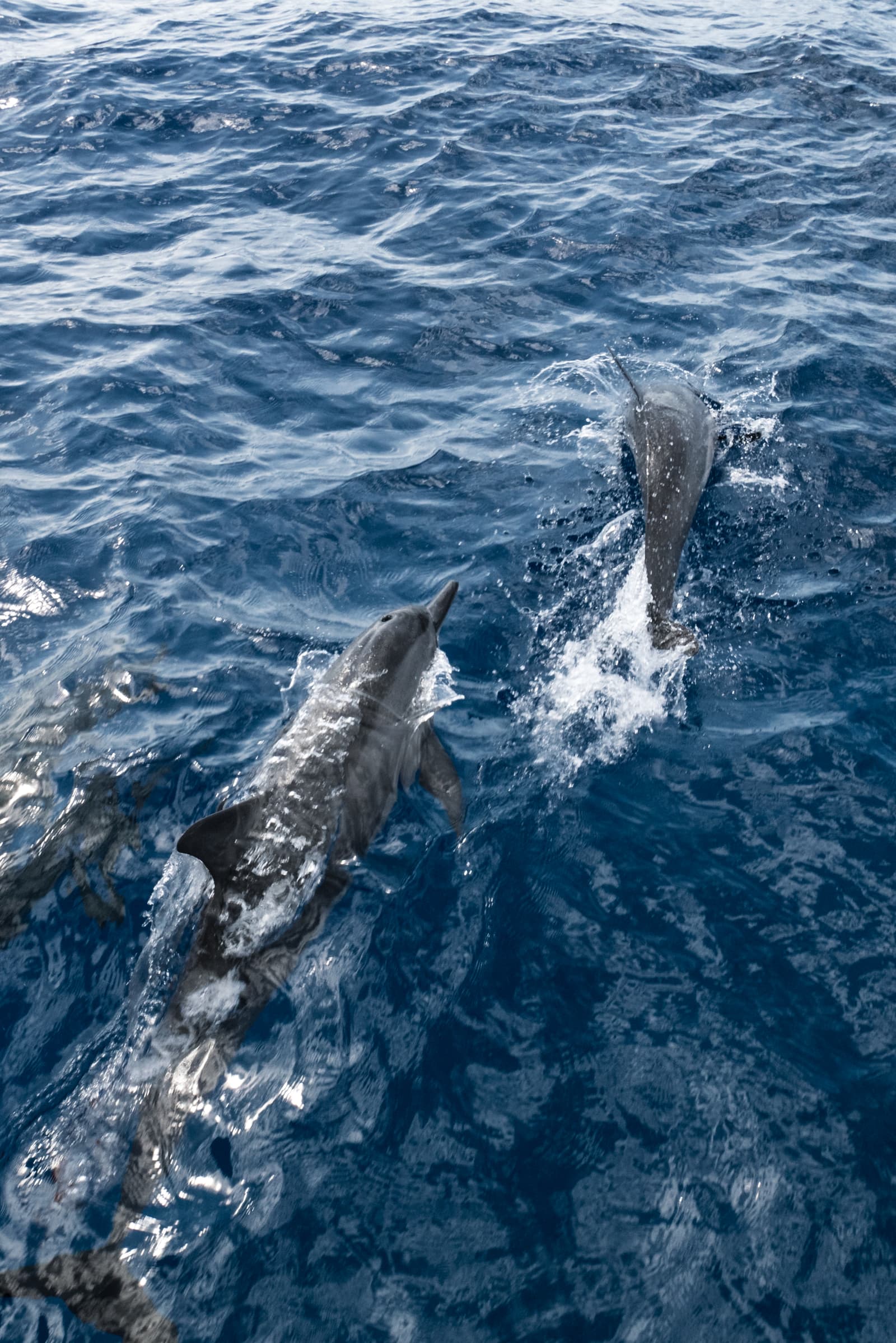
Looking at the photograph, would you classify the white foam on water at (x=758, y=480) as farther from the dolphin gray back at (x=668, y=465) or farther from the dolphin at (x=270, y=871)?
the dolphin at (x=270, y=871)

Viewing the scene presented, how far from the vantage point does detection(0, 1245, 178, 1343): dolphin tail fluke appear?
17.2 ft

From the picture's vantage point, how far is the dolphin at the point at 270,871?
5.48 meters

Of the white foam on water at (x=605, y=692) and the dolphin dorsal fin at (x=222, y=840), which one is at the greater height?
the dolphin dorsal fin at (x=222, y=840)

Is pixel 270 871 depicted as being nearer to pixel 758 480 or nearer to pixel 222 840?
pixel 222 840

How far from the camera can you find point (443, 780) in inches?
318

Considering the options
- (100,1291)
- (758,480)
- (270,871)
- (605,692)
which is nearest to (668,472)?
(758,480)

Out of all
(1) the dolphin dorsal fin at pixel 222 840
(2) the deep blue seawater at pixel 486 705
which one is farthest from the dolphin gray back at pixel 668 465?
(1) the dolphin dorsal fin at pixel 222 840

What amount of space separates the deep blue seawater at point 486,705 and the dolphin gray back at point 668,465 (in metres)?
0.33

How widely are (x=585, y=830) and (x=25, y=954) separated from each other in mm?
4036

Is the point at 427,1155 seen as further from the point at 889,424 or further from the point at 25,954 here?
the point at 889,424

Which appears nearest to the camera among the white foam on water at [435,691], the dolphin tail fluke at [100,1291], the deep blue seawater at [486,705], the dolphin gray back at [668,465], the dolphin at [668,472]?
the dolphin tail fluke at [100,1291]

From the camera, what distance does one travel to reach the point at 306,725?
8.15 meters

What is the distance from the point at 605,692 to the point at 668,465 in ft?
11.8

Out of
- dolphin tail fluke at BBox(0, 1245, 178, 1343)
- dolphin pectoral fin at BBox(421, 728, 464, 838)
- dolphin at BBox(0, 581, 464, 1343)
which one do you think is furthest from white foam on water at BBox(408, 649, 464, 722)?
dolphin tail fluke at BBox(0, 1245, 178, 1343)
